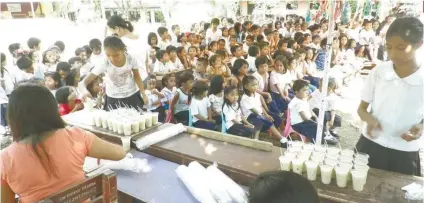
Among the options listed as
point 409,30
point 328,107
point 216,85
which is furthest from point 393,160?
point 328,107

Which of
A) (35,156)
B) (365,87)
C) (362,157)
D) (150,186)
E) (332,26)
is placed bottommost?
(150,186)

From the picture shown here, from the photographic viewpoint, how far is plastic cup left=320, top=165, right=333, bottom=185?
1784 millimetres

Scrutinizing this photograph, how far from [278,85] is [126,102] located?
2387mm

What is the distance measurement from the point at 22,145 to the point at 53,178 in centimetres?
21

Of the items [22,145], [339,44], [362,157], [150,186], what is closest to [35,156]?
[22,145]

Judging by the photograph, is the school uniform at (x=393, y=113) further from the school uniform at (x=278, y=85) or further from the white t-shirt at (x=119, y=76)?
the school uniform at (x=278, y=85)

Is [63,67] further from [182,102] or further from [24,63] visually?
[182,102]

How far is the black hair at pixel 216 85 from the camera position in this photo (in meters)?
4.05

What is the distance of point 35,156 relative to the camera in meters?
1.53

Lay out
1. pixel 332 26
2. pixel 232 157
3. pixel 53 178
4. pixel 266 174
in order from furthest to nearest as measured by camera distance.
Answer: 1. pixel 332 26
2. pixel 232 157
3. pixel 53 178
4. pixel 266 174

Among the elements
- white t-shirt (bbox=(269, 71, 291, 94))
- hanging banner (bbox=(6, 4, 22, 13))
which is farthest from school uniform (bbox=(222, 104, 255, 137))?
hanging banner (bbox=(6, 4, 22, 13))

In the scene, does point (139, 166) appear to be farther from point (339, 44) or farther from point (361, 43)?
point (361, 43)

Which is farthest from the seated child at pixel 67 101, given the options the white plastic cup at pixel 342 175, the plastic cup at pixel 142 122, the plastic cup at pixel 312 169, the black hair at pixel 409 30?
the black hair at pixel 409 30

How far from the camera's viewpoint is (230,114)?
12.4 ft
